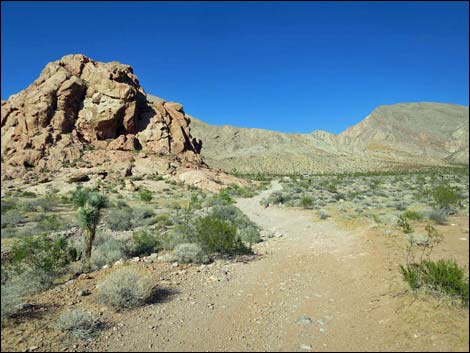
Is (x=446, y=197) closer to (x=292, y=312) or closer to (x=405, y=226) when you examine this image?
(x=405, y=226)

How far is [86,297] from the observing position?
6.98m

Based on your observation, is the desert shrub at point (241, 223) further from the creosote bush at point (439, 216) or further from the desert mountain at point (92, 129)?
the creosote bush at point (439, 216)

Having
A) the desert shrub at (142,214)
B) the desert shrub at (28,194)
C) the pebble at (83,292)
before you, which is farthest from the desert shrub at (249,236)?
the desert shrub at (28,194)

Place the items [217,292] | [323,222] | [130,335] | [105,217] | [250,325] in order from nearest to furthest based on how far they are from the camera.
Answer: [130,335]
[250,325]
[217,292]
[323,222]
[105,217]

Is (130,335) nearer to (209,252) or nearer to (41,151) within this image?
(41,151)

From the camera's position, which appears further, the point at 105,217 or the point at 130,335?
the point at 105,217

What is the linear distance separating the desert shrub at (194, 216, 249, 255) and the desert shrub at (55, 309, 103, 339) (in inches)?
224

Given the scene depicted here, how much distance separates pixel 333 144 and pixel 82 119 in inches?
6317

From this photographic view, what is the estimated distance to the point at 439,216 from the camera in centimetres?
1084

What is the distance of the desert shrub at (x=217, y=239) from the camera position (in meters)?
11.0

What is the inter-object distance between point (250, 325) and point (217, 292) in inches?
78.7

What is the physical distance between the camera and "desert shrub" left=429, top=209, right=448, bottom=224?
10506 mm

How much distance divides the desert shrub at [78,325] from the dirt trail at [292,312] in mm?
296

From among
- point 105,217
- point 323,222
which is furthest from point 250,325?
point 105,217
